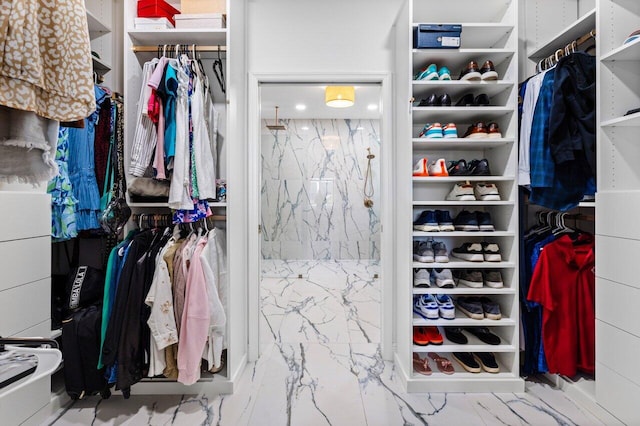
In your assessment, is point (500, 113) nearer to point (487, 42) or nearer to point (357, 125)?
point (487, 42)

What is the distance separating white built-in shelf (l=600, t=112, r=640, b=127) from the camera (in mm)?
1312

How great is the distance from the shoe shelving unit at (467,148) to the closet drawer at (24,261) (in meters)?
1.86

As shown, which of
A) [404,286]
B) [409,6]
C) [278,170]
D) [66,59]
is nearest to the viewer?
[66,59]

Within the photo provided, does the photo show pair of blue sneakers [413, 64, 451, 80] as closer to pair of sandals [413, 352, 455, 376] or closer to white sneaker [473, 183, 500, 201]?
white sneaker [473, 183, 500, 201]

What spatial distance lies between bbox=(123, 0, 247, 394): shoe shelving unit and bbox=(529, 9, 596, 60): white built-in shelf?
185 cm

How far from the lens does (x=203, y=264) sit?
157cm

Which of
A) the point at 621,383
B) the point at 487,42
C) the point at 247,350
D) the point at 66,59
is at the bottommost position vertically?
the point at 247,350

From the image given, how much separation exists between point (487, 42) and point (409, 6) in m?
0.59

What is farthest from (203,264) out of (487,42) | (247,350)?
(487,42)

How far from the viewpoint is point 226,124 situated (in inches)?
67.5

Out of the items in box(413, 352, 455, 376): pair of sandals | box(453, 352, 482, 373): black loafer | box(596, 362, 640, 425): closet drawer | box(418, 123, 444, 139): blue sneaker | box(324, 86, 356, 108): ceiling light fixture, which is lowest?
box(413, 352, 455, 376): pair of sandals

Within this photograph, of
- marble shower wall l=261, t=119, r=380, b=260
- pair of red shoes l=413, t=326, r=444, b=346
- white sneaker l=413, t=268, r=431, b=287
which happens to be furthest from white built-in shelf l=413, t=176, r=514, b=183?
marble shower wall l=261, t=119, r=380, b=260

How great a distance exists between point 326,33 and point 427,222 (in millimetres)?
1459

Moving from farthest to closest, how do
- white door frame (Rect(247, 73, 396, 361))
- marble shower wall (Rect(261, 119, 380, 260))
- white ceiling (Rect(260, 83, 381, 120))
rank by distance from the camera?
marble shower wall (Rect(261, 119, 380, 260))
white ceiling (Rect(260, 83, 381, 120))
white door frame (Rect(247, 73, 396, 361))
